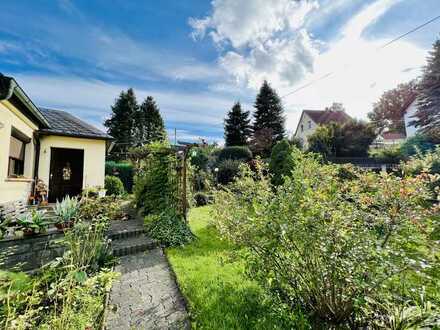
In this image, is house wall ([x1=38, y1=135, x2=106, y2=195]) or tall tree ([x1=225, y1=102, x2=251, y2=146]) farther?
tall tree ([x1=225, y1=102, x2=251, y2=146])

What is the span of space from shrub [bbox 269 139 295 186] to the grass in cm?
559

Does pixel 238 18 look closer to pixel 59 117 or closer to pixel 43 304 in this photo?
pixel 43 304

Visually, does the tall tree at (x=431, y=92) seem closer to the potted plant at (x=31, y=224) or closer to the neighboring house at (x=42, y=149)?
the neighboring house at (x=42, y=149)

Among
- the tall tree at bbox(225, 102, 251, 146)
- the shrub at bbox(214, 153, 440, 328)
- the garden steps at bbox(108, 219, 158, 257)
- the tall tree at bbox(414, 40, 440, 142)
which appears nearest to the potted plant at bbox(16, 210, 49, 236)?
the garden steps at bbox(108, 219, 158, 257)

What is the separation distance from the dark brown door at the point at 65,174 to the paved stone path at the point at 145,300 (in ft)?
25.4

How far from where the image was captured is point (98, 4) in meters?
5.86

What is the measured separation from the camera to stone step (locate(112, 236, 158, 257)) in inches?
190

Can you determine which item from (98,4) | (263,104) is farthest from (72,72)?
(263,104)

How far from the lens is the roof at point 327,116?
28578 mm

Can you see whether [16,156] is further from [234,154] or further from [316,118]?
[316,118]

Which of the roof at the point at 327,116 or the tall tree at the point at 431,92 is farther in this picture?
the roof at the point at 327,116

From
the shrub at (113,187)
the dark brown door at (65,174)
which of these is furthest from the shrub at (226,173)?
the dark brown door at (65,174)

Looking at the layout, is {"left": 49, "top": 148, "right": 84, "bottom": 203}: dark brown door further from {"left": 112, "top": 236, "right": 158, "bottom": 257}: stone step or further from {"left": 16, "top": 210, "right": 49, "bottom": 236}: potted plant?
{"left": 112, "top": 236, "right": 158, "bottom": 257}: stone step

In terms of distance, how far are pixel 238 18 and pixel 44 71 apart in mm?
7942
